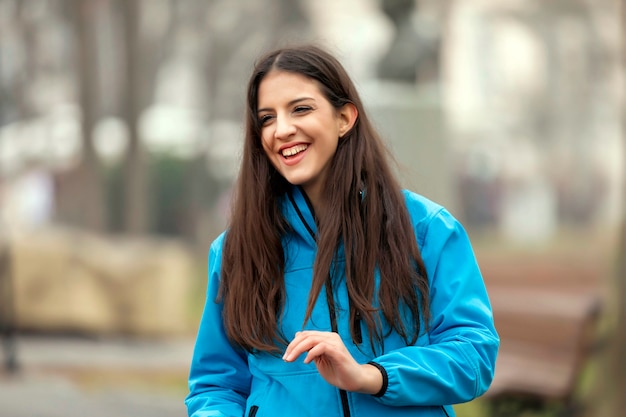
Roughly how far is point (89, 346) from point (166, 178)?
6458 millimetres

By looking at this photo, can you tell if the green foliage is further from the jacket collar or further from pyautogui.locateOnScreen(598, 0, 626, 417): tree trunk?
the jacket collar

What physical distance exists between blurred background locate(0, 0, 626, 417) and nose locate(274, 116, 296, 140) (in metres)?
0.50

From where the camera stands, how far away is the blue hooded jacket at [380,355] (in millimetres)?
2557

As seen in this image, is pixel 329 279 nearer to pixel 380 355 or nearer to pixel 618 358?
pixel 380 355

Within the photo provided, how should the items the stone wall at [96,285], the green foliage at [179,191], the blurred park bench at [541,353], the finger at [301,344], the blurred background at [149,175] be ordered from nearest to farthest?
the finger at [301,344]
the blurred background at [149,175]
the blurred park bench at [541,353]
the stone wall at [96,285]
the green foliage at [179,191]

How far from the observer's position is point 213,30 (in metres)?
17.7

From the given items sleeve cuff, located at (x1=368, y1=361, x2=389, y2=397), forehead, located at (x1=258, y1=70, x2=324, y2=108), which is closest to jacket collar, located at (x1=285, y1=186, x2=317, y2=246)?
forehead, located at (x1=258, y1=70, x2=324, y2=108)

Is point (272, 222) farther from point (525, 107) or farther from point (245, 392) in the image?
point (525, 107)

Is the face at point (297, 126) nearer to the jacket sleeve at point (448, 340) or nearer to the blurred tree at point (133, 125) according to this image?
the jacket sleeve at point (448, 340)

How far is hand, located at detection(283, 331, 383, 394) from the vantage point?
2.37 m

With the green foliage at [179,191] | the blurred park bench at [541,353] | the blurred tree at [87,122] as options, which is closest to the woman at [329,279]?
the blurred park bench at [541,353]

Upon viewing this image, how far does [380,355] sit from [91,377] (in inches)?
321

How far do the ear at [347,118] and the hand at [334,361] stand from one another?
24.6 inches

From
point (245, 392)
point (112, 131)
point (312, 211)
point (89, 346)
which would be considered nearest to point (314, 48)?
point (312, 211)
